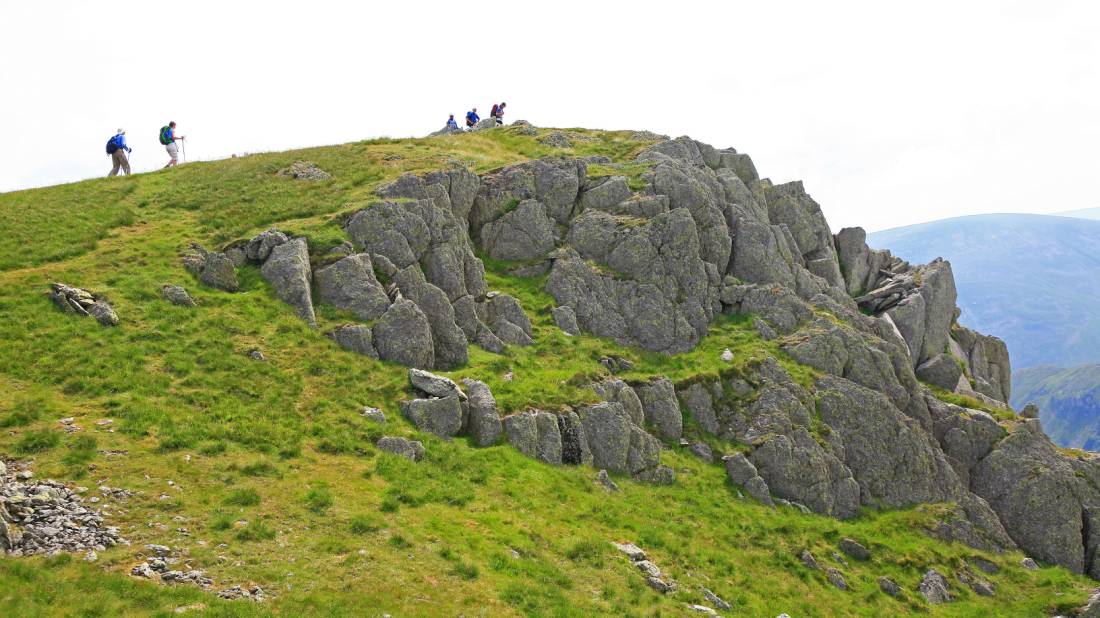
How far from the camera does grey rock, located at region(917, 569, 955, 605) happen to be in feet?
109

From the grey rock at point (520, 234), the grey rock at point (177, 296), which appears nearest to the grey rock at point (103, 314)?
the grey rock at point (177, 296)

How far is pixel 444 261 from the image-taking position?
43.9 m

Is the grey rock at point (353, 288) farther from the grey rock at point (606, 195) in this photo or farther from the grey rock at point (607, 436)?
the grey rock at point (606, 195)

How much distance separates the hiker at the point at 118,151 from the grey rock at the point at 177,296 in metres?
25.5

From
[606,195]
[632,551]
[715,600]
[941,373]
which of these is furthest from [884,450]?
[606,195]

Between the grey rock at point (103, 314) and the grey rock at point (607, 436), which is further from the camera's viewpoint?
the grey rock at point (607, 436)

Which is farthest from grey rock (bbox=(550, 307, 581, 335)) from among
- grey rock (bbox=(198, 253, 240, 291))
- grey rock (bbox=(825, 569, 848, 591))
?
grey rock (bbox=(825, 569, 848, 591))

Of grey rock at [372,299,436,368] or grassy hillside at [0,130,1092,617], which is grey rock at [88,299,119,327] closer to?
grassy hillside at [0,130,1092,617]

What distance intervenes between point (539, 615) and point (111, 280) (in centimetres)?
3084

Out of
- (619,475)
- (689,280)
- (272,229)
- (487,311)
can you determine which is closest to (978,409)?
(689,280)

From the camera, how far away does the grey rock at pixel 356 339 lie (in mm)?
35656

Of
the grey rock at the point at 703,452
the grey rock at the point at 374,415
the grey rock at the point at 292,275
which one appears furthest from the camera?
the grey rock at the point at 703,452

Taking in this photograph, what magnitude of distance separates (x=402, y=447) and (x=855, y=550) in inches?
1007

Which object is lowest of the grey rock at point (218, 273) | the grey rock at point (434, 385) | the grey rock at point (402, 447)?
the grey rock at point (402, 447)
